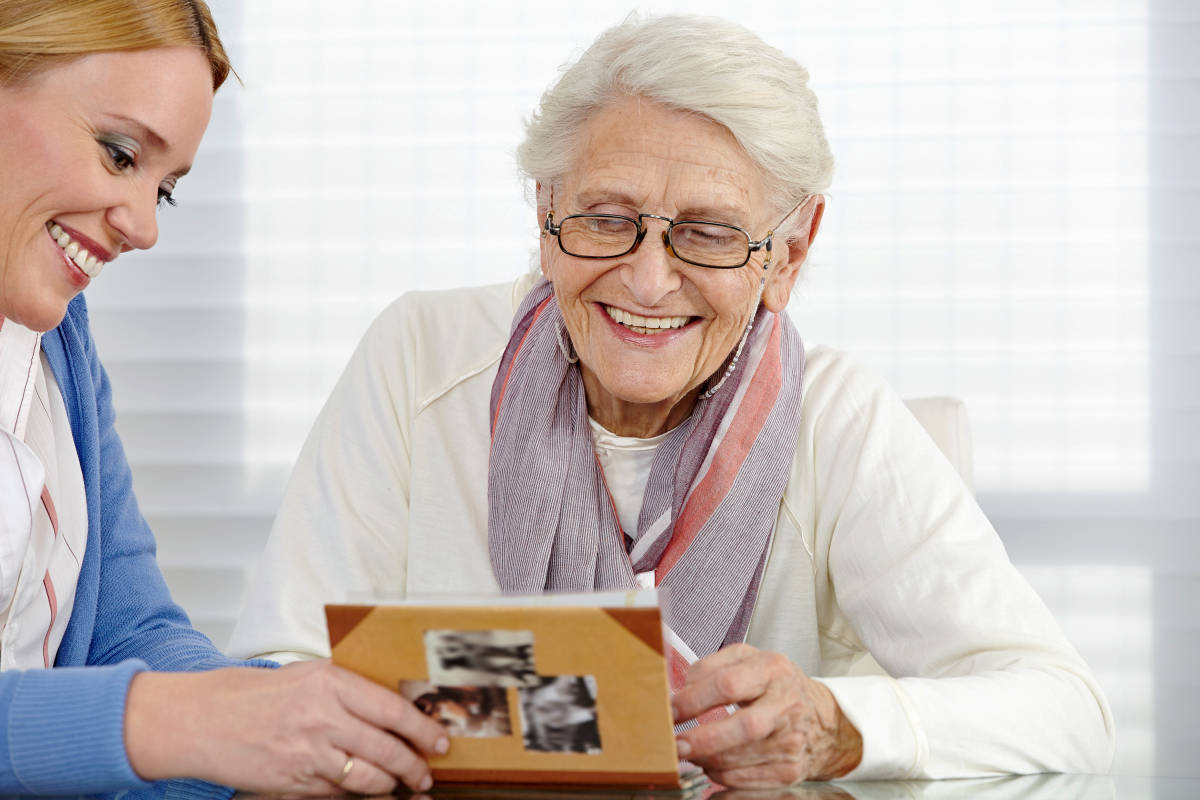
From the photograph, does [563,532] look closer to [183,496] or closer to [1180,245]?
[183,496]

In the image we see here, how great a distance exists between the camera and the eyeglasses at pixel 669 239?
1.50 metres

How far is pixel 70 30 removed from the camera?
1.13 meters

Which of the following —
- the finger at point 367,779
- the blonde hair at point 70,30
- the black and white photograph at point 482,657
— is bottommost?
the finger at point 367,779

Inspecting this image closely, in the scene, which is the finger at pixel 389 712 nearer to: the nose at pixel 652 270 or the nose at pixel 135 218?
the nose at pixel 135 218

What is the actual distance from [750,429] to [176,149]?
797mm

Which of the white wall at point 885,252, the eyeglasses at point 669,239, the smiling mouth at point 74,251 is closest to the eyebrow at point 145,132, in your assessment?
the smiling mouth at point 74,251

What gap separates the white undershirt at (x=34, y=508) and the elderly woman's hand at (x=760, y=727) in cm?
71

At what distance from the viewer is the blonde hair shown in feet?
3.67

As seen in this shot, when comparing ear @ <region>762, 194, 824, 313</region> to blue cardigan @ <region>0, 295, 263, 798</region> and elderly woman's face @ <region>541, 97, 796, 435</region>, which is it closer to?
elderly woman's face @ <region>541, 97, 796, 435</region>

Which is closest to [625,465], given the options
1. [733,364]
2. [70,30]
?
[733,364]

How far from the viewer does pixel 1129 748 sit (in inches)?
102

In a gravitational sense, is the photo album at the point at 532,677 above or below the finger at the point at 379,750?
above

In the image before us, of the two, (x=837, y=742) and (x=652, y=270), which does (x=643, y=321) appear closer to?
(x=652, y=270)

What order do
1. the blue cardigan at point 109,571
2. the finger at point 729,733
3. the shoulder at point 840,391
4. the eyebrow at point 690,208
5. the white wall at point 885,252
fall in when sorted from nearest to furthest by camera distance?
the finger at point 729,733, the blue cardigan at point 109,571, the eyebrow at point 690,208, the shoulder at point 840,391, the white wall at point 885,252
